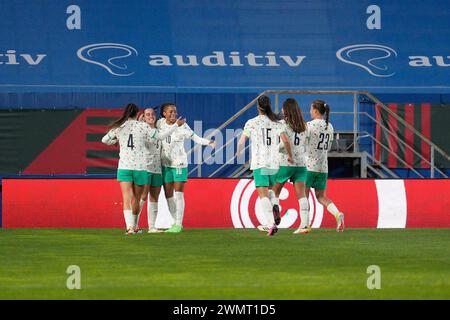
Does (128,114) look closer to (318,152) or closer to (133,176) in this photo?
(133,176)

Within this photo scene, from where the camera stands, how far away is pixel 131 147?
2133cm

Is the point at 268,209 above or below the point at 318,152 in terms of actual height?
below

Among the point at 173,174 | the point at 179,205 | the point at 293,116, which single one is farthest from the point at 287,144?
the point at 179,205

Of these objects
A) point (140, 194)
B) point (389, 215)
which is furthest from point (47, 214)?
point (389, 215)

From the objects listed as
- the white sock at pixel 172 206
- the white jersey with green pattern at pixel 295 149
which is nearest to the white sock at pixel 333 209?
the white jersey with green pattern at pixel 295 149

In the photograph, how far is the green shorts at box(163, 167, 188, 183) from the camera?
74.1 feet

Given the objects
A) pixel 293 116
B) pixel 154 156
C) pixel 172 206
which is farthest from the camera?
pixel 172 206

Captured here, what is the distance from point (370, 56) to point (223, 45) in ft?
12.4

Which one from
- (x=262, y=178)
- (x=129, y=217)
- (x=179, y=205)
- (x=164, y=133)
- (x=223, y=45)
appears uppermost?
(x=223, y=45)

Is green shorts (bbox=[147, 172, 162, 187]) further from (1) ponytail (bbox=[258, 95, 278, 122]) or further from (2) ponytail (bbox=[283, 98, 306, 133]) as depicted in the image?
(2) ponytail (bbox=[283, 98, 306, 133])

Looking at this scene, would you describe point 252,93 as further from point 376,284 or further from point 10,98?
point 376,284

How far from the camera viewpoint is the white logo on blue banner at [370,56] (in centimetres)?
3338

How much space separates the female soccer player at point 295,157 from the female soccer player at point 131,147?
1.81 m

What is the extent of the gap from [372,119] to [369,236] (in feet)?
33.5
